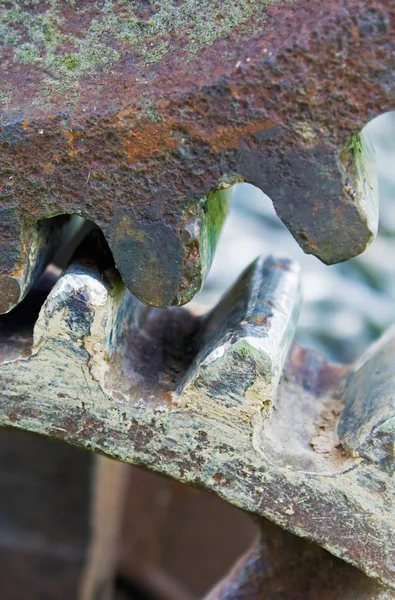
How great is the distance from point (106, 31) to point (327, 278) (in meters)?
1.97

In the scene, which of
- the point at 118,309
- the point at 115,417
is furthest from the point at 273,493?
the point at 118,309

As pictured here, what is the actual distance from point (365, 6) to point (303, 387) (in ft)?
2.19

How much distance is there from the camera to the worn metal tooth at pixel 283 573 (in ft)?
4.21

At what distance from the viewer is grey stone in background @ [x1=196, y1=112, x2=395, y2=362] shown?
2590 mm

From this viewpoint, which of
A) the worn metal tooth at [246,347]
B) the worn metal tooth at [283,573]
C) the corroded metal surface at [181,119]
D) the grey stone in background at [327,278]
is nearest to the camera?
the corroded metal surface at [181,119]

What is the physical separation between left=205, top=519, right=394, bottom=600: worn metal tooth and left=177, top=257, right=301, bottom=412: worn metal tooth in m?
0.38

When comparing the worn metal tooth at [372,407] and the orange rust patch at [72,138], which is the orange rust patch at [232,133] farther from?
Result: the worn metal tooth at [372,407]

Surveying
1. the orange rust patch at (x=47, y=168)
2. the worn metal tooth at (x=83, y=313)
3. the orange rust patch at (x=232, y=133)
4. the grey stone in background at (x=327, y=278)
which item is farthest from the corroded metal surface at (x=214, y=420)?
the grey stone in background at (x=327, y=278)

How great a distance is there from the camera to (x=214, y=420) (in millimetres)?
1036

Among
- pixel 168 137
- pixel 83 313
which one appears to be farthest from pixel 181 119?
pixel 83 313

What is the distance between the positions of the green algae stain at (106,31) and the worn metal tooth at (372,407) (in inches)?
20.3

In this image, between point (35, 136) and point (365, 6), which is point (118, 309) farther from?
point (365, 6)

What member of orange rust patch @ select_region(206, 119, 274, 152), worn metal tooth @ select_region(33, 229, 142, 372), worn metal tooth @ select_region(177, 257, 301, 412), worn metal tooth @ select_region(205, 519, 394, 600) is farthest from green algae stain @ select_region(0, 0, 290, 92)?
worn metal tooth @ select_region(205, 519, 394, 600)

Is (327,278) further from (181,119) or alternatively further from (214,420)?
(181,119)
